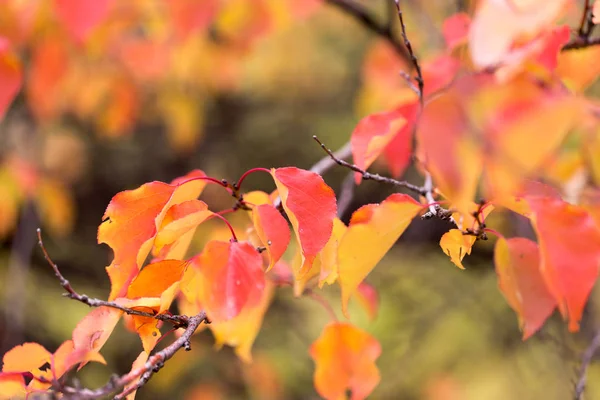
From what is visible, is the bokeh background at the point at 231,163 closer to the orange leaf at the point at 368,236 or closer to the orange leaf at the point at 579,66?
the orange leaf at the point at 579,66

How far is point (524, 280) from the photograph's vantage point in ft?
1.79

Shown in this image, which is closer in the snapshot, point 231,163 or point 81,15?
point 81,15

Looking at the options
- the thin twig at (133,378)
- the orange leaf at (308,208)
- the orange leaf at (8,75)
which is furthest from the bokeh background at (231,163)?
the thin twig at (133,378)

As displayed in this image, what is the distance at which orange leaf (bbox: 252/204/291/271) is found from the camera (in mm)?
542

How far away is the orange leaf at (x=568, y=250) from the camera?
18.4 inches

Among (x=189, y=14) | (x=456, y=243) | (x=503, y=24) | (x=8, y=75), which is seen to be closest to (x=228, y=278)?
(x=456, y=243)

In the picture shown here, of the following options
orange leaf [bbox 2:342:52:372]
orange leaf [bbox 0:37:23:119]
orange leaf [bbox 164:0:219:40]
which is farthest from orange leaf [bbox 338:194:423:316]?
orange leaf [bbox 164:0:219:40]

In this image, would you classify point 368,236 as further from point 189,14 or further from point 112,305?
point 189,14

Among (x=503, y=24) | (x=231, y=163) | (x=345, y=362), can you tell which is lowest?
(x=231, y=163)

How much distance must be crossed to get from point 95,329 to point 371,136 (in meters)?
0.35

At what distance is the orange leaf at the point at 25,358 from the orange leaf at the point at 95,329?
4 cm

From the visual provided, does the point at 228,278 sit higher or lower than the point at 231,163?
higher

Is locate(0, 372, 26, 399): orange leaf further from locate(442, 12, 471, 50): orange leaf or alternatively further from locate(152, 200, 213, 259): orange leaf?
locate(442, 12, 471, 50): orange leaf

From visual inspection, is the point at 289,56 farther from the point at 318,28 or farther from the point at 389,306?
the point at 389,306
